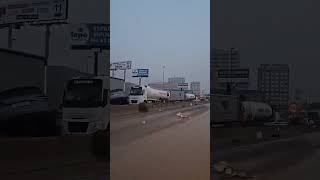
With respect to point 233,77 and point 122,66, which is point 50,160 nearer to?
point 122,66

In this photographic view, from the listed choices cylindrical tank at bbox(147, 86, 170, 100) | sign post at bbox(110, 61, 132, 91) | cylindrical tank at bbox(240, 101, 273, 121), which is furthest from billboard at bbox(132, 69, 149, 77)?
cylindrical tank at bbox(240, 101, 273, 121)

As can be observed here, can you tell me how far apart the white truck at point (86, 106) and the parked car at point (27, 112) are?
10.3 inches

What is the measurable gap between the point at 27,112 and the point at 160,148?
1970 millimetres

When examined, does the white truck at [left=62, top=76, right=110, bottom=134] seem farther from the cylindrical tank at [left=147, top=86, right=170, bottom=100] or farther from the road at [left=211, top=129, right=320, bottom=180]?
the road at [left=211, top=129, right=320, bottom=180]

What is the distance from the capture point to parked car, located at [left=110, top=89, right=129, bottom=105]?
5.84 metres

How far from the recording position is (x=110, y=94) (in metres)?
5.80

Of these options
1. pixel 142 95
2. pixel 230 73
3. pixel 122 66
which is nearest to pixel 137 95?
pixel 142 95

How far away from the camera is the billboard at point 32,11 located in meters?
5.71

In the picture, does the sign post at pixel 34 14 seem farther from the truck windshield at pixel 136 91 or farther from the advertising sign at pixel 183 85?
the advertising sign at pixel 183 85

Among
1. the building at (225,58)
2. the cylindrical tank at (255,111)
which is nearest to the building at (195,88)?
the building at (225,58)

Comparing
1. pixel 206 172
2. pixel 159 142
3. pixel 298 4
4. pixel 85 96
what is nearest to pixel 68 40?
pixel 85 96

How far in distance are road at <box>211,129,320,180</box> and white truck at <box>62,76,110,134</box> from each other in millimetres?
1666

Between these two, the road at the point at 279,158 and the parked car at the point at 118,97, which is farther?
the parked car at the point at 118,97

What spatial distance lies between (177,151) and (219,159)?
692 mm
